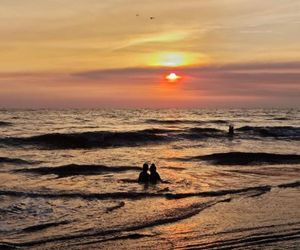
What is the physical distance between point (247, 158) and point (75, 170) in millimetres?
11754

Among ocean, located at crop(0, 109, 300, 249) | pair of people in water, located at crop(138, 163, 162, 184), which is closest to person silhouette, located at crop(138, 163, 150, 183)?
pair of people in water, located at crop(138, 163, 162, 184)

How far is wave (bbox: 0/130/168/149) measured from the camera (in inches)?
1617

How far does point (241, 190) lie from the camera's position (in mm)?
18297

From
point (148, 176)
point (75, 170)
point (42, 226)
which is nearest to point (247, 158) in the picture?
point (75, 170)

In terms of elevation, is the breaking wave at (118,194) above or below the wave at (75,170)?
above

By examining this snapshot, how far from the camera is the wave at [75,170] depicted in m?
24.0

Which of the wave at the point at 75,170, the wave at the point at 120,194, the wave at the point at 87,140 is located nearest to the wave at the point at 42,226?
the wave at the point at 120,194

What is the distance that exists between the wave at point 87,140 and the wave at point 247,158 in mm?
11783

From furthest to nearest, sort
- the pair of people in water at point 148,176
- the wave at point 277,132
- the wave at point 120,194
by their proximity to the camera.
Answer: the wave at point 277,132 → the pair of people in water at point 148,176 → the wave at point 120,194

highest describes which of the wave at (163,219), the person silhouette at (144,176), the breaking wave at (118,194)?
the person silhouette at (144,176)

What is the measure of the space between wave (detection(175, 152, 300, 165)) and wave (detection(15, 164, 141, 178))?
6155 millimetres

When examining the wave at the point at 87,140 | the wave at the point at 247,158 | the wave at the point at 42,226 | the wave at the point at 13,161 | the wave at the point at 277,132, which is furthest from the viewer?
the wave at the point at 277,132

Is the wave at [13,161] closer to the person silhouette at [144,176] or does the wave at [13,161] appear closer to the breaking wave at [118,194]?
the person silhouette at [144,176]

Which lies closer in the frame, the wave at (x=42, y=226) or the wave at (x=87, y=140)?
the wave at (x=42, y=226)
